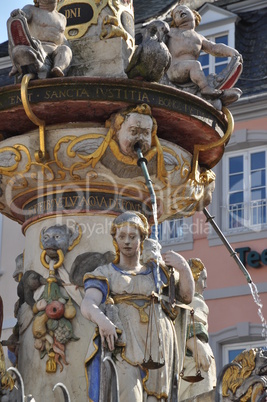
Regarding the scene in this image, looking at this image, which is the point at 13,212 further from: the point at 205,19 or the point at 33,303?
the point at 205,19

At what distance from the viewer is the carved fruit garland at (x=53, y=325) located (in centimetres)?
1195

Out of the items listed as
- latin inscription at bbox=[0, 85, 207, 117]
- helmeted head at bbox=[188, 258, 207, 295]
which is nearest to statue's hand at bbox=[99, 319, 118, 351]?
latin inscription at bbox=[0, 85, 207, 117]

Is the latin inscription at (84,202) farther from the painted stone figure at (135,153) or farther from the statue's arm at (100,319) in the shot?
the statue's arm at (100,319)

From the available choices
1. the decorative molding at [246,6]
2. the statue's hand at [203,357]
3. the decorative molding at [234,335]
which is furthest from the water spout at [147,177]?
the decorative molding at [246,6]

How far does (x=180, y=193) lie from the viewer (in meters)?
12.8

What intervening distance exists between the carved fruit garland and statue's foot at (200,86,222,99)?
7.02ft

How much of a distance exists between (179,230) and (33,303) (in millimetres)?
15480

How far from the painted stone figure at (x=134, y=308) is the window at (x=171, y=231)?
16.0 metres

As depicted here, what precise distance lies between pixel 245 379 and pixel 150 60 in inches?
109

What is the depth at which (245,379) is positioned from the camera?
36.4ft

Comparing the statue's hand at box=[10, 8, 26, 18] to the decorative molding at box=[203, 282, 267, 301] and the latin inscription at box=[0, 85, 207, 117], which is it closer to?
the latin inscription at box=[0, 85, 207, 117]

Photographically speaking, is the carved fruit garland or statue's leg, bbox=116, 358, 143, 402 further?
the carved fruit garland

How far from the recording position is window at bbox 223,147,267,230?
27.0m

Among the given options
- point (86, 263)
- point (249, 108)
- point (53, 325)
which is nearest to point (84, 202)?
point (86, 263)
